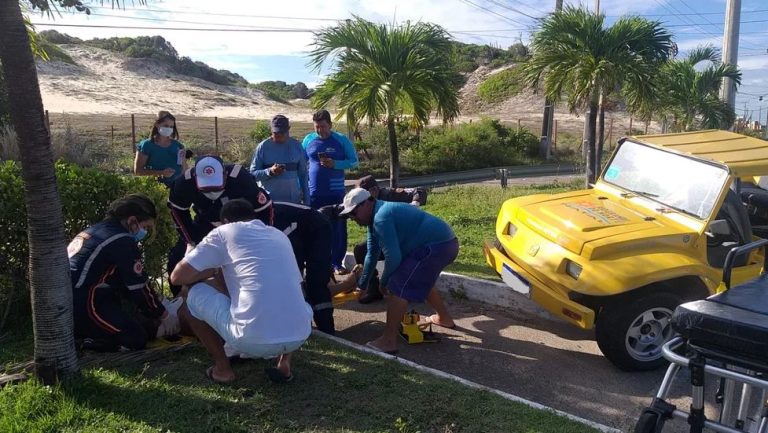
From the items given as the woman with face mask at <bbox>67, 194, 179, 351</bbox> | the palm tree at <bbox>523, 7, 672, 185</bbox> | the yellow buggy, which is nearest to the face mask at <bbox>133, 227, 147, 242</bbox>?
the woman with face mask at <bbox>67, 194, 179, 351</bbox>

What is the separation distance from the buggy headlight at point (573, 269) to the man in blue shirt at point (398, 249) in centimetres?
91

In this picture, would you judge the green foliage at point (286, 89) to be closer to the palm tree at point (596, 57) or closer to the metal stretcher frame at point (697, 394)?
the palm tree at point (596, 57)

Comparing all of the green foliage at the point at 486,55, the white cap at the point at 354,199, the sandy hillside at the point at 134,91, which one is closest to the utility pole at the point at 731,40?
the white cap at the point at 354,199

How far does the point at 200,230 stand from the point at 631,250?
340 cm

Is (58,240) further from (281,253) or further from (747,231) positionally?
(747,231)

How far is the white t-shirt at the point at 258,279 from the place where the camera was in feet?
12.4

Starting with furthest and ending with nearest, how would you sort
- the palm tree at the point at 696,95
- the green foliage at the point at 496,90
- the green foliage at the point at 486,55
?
the green foliage at the point at 486,55 < the green foliage at the point at 496,90 < the palm tree at the point at 696,95

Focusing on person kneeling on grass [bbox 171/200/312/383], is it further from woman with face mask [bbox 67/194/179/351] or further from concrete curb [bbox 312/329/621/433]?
concrete curb [bbox 312/329/621/433]

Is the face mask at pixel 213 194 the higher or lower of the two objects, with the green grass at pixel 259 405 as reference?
higher

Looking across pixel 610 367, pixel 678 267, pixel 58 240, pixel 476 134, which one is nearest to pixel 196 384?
pixel 58 240

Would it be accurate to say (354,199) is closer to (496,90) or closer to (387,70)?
(387,70)

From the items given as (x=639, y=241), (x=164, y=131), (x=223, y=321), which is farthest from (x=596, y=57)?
(x=223, y=321)

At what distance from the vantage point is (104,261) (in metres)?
4.45

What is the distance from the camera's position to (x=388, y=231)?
5004mm
